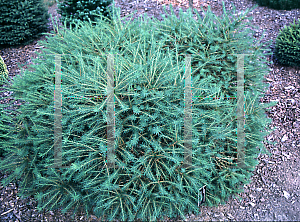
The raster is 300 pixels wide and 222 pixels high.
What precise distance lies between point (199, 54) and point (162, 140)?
142 cm

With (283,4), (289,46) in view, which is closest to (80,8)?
(289,46)

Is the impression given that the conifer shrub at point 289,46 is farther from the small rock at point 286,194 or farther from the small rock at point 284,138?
the small rock at point 286,194

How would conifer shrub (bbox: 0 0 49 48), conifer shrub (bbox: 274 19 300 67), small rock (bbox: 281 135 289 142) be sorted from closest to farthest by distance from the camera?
small rock (bbox: 281 135 289 142), conifer shrub (bbox: 274 19 300 67), conifer shrub (bbox: 0 0 49 48)

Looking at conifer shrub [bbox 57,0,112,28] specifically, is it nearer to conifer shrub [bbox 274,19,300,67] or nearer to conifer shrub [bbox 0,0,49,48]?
conifer shrub [bbox 0,0,49,48]

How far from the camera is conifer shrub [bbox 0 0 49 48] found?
481 cm

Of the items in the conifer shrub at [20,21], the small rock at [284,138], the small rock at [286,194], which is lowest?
the small rock at [286,194]

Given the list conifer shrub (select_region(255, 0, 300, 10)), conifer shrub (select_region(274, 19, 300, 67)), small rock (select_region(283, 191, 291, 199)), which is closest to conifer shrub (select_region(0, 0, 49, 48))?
conifer shrub (select_region(274, 19, 300, 67))

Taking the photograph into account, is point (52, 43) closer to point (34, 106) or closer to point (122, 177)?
point (34, 106)

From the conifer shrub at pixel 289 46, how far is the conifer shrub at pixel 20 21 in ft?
15.3

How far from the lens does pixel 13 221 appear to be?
2738 millimetres

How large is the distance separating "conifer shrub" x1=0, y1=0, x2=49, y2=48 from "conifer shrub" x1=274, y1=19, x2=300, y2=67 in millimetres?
4653

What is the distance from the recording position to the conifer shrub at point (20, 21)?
4812 mm

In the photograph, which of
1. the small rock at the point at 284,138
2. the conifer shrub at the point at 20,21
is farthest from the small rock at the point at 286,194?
the conifer shrub at the point at 20,21

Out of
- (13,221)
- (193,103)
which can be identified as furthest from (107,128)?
(13,221)
